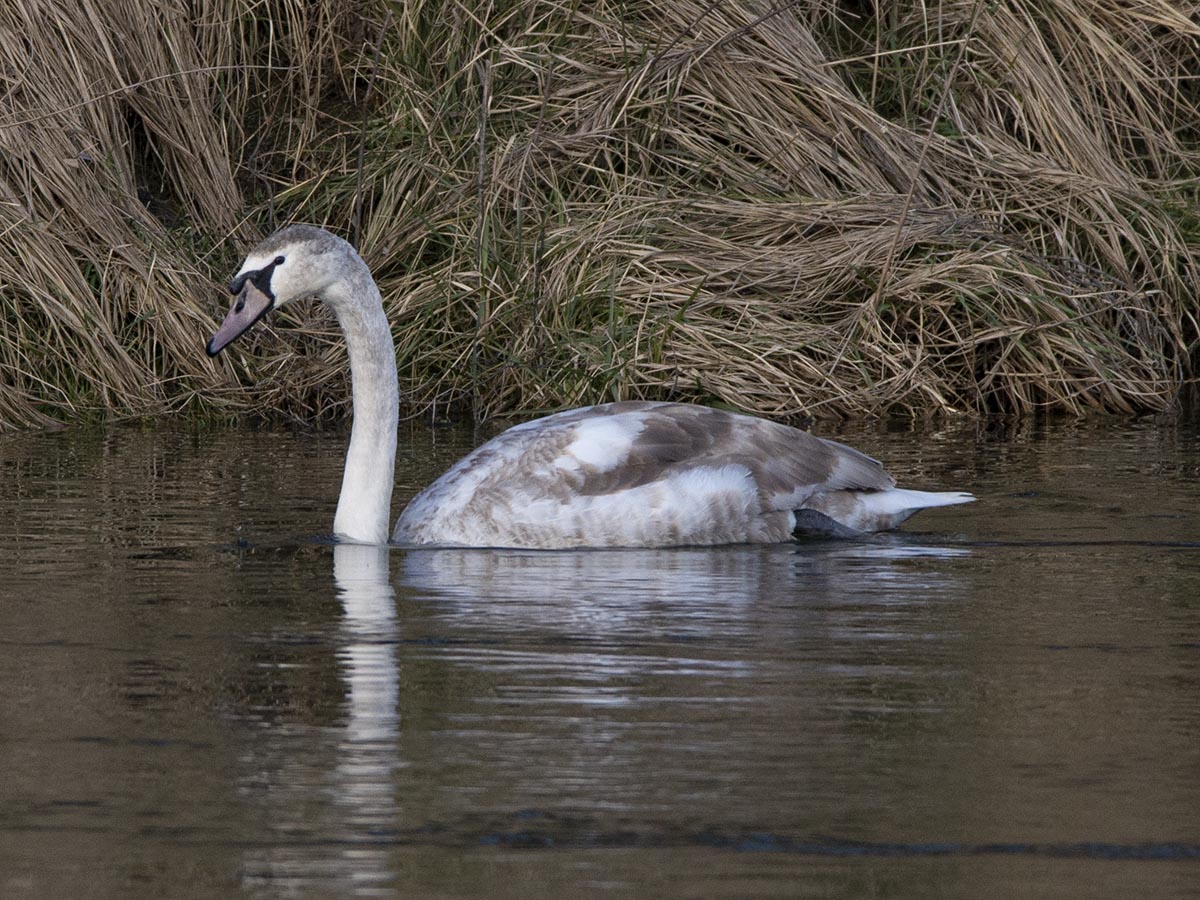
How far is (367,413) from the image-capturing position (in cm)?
686

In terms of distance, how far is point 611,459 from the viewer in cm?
673

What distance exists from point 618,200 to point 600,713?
7012 millimetres

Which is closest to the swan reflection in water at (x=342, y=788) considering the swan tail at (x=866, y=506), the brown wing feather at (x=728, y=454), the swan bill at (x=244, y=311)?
the swan bill at (x=244, y=311)

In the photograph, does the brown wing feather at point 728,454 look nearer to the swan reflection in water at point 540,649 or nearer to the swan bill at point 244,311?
the swan reflection in water at point 540,649

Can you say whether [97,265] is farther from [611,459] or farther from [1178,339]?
[1178,339]

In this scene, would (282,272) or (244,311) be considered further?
(282,272)

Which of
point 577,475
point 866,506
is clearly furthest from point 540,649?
point 866,506

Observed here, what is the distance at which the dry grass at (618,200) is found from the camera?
34.0ft

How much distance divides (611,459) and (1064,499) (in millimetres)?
1675

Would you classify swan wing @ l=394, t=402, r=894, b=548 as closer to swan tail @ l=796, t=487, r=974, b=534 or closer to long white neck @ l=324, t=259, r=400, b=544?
swan tail @ l=796, t=487, r=974, b=534

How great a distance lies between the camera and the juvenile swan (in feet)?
21.7

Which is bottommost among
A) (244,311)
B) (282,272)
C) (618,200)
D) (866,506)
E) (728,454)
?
(866,506)

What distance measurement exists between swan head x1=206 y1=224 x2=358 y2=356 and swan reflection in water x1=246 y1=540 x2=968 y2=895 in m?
0.75

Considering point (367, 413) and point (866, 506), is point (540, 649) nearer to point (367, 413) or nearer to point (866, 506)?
point (367, 413)
